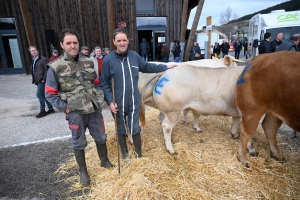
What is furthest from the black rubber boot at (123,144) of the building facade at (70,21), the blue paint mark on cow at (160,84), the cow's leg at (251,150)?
the building facade at (70,21)

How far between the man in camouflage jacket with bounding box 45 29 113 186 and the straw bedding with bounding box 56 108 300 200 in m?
0.48

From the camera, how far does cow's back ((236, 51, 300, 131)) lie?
90.6 inches

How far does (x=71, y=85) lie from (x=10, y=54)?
Result: 43.8 feet

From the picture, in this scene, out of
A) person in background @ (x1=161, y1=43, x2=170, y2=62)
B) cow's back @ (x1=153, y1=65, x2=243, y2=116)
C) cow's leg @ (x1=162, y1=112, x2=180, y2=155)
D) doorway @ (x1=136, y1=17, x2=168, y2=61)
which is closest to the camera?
cow's back @ (x1=153, y1=65, x2=243, y2=116)

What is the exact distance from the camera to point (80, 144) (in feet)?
8.88

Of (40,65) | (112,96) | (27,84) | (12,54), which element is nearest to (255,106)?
(112,96)

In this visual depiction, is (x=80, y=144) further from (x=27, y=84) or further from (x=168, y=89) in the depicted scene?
(x=27, y=84)

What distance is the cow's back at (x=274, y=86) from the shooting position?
2301mm

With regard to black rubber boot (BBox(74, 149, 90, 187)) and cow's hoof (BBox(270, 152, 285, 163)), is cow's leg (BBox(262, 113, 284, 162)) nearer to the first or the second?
cow's hoof (BBox(270, 152, 285, 163))

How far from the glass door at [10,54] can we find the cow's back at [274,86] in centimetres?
1413

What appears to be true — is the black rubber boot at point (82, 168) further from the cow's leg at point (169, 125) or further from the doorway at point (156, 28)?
the doorway at point (156, 28)

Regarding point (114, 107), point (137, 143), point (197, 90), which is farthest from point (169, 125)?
point (114, 107)

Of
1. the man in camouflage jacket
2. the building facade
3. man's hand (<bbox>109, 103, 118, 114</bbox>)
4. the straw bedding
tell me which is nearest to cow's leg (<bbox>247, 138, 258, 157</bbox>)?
the straw bedding

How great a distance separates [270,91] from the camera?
8.16 ft
